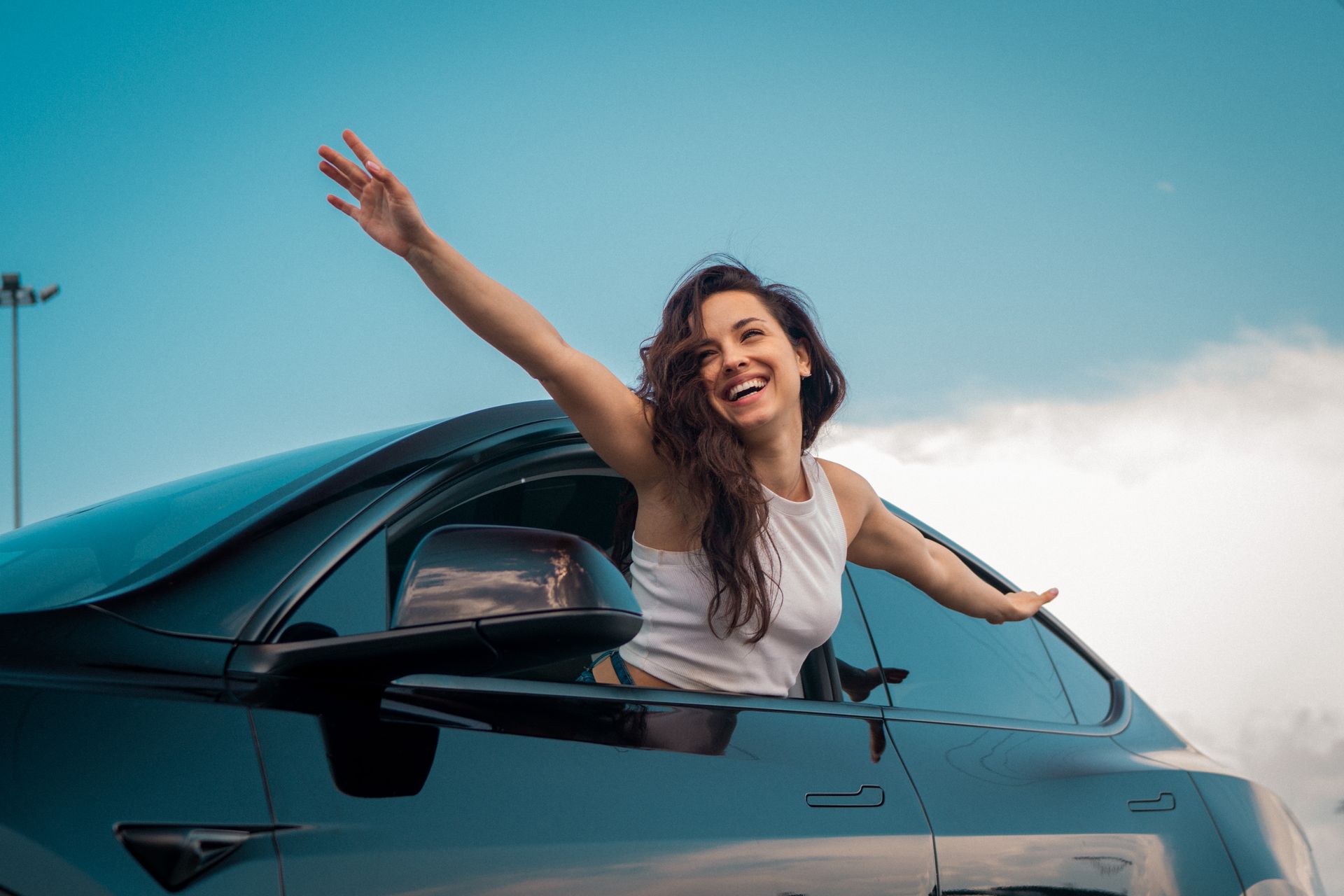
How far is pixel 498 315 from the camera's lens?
1.73 metres

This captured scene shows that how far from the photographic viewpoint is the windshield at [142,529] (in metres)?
1.42

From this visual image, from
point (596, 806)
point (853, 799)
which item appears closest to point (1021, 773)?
point (853, 799)

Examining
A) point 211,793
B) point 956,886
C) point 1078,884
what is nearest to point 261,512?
point 211,793

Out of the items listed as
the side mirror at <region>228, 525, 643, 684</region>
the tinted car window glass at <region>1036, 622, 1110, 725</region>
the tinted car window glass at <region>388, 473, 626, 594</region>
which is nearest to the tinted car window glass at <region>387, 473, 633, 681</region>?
the tinted car window glass at <region>388, 473, 626, 594</region>

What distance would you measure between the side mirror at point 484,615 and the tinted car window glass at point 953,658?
1155 mm

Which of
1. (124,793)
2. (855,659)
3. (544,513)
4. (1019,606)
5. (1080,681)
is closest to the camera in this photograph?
(124,793)

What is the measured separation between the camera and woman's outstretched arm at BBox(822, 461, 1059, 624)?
8.02ft

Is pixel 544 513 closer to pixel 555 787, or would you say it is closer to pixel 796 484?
pixel 796 484

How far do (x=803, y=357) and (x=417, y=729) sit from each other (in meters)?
1.46

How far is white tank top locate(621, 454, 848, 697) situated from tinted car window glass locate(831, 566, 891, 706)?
0.27 ft

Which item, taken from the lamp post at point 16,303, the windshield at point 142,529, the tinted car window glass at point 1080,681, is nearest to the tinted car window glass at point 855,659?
the tinted car window glass at point 1080,681

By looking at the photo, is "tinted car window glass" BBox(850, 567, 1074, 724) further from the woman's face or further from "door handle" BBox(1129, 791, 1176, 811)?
the woman's face

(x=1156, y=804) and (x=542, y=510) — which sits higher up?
(x=542, y=510)

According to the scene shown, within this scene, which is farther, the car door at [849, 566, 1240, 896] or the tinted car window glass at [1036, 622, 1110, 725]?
the tinted car window glass at [1036, 622, 1110, 725]
